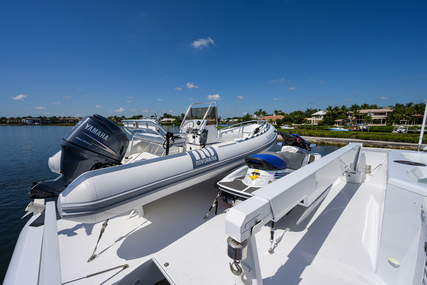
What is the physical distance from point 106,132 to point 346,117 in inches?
2195

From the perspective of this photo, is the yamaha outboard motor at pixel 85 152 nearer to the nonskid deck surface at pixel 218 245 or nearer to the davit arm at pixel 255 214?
the nonskid deck surface at pixel 218 245

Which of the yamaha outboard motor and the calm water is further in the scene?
the calm water

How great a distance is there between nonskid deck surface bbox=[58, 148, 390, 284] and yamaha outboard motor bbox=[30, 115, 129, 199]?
581 millimetres

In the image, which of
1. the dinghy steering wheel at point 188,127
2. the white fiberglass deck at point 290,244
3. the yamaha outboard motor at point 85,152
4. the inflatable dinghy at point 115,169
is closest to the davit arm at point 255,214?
the white fiberglass deck at point 290,244

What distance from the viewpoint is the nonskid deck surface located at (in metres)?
1.56

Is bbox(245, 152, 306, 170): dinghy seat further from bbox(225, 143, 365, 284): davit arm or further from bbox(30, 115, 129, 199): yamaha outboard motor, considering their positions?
bbox(30, 115, 129, 199): yamaha outboard motor

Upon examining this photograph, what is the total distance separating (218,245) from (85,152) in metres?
2.11

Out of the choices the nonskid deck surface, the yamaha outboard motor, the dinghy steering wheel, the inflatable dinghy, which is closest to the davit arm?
the nonskid deck surface

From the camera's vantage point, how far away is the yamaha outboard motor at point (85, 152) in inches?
92.4

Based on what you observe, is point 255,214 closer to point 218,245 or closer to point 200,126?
point 218,245

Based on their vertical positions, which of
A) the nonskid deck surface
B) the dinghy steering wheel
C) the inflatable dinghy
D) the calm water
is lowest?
the calm water

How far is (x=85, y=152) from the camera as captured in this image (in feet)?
8.07

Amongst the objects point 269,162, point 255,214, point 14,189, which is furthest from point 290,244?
point 14,189

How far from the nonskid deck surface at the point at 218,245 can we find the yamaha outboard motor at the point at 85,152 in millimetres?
581
